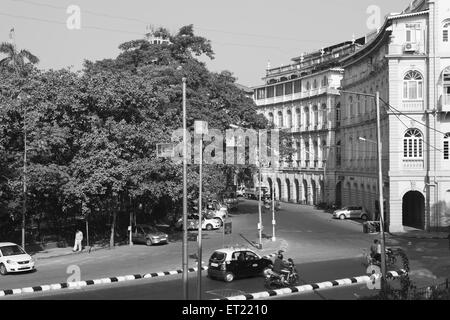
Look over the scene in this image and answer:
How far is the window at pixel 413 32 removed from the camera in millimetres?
48906

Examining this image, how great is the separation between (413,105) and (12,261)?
3526cm

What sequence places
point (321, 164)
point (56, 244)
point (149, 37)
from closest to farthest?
point (56, 244) < point (149, 37) < point (321, 164)

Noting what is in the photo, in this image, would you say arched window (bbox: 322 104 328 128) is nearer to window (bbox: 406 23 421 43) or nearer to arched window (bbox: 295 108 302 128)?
arched window (bbox: 295 108 302 128)

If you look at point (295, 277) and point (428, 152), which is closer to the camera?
point (295, 277)

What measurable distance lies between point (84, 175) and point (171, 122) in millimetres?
8256

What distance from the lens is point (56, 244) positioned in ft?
130

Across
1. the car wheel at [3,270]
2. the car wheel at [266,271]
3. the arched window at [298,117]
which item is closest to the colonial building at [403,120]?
the arched window at [298,117]

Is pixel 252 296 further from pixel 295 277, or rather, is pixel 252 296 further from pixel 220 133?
pixel 220 133

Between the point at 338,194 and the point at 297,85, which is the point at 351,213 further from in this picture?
the point at 297,85

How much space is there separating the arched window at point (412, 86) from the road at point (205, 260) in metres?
12.6

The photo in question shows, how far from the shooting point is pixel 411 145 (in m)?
49.0

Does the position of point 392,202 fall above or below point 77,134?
below

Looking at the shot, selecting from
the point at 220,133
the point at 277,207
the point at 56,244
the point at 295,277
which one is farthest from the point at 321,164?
the point at 295,277

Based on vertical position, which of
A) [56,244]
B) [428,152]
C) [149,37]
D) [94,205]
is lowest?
[56,244]
